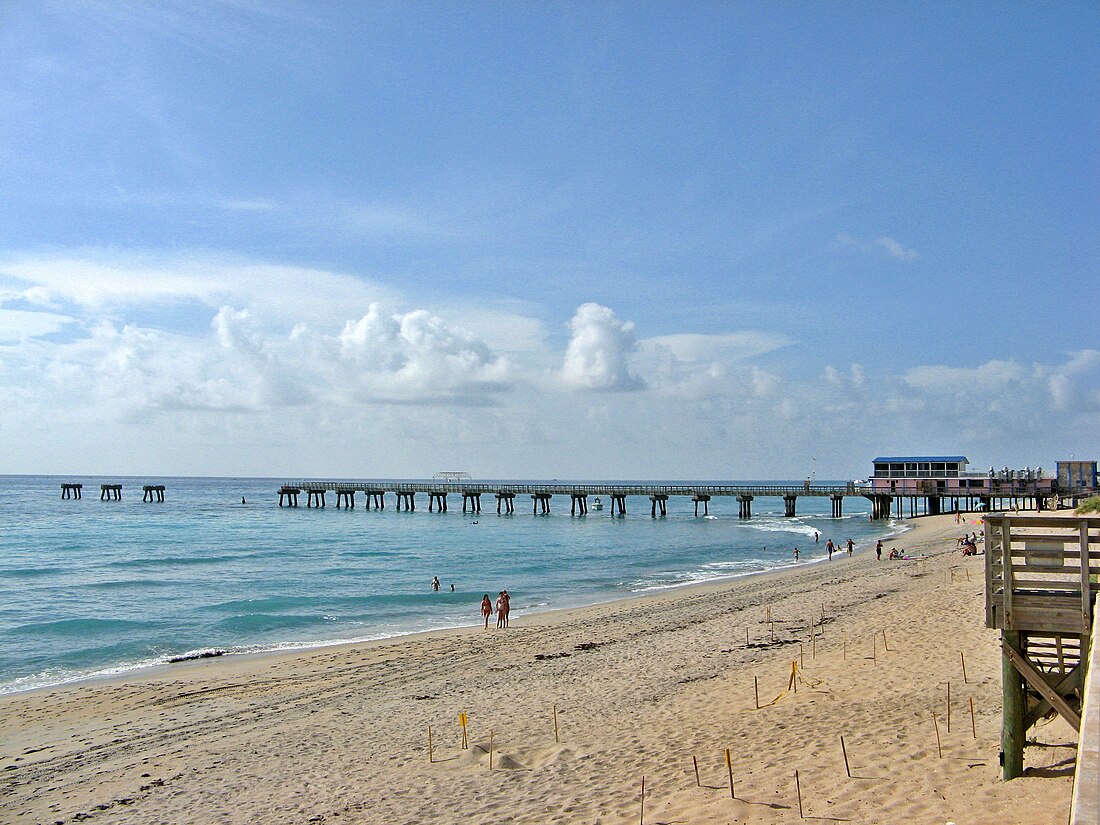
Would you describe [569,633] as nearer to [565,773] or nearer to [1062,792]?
[565,773]

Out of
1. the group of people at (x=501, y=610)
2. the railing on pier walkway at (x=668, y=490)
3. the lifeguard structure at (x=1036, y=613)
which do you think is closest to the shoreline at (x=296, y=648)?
the group of people at (x=501, y=610)

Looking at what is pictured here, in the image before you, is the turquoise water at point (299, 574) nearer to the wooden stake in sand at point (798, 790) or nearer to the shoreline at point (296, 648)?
the shoreline at point (296, 648)

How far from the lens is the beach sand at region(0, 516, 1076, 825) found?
898 cm

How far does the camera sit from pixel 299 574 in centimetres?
3788

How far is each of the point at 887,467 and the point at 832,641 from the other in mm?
58280

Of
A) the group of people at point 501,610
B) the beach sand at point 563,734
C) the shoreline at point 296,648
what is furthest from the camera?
the group of people at point 501,610

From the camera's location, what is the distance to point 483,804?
377 inches

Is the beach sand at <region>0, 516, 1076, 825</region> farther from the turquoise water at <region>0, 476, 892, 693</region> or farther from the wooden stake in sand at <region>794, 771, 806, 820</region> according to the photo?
the turquoise water at <region>0, 476, 892, 693</region>

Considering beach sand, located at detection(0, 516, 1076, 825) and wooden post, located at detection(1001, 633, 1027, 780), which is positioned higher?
wooden post, located at detection(1001, 633, 1027, 780)

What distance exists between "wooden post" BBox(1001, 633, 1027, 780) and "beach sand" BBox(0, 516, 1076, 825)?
0.17 m

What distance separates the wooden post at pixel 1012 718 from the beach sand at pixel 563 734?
0.57 feet

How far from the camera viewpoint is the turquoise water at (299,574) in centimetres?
2381

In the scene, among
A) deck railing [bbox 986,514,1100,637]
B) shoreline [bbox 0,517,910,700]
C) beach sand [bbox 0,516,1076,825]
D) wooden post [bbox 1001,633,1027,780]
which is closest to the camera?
deck railing [bbox 986,514,1100,637]

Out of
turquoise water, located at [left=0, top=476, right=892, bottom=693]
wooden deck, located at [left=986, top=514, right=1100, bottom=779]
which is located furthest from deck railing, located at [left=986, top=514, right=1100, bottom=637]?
turquoise water, located at [left=0, top=476, right=892, bottom=693]
